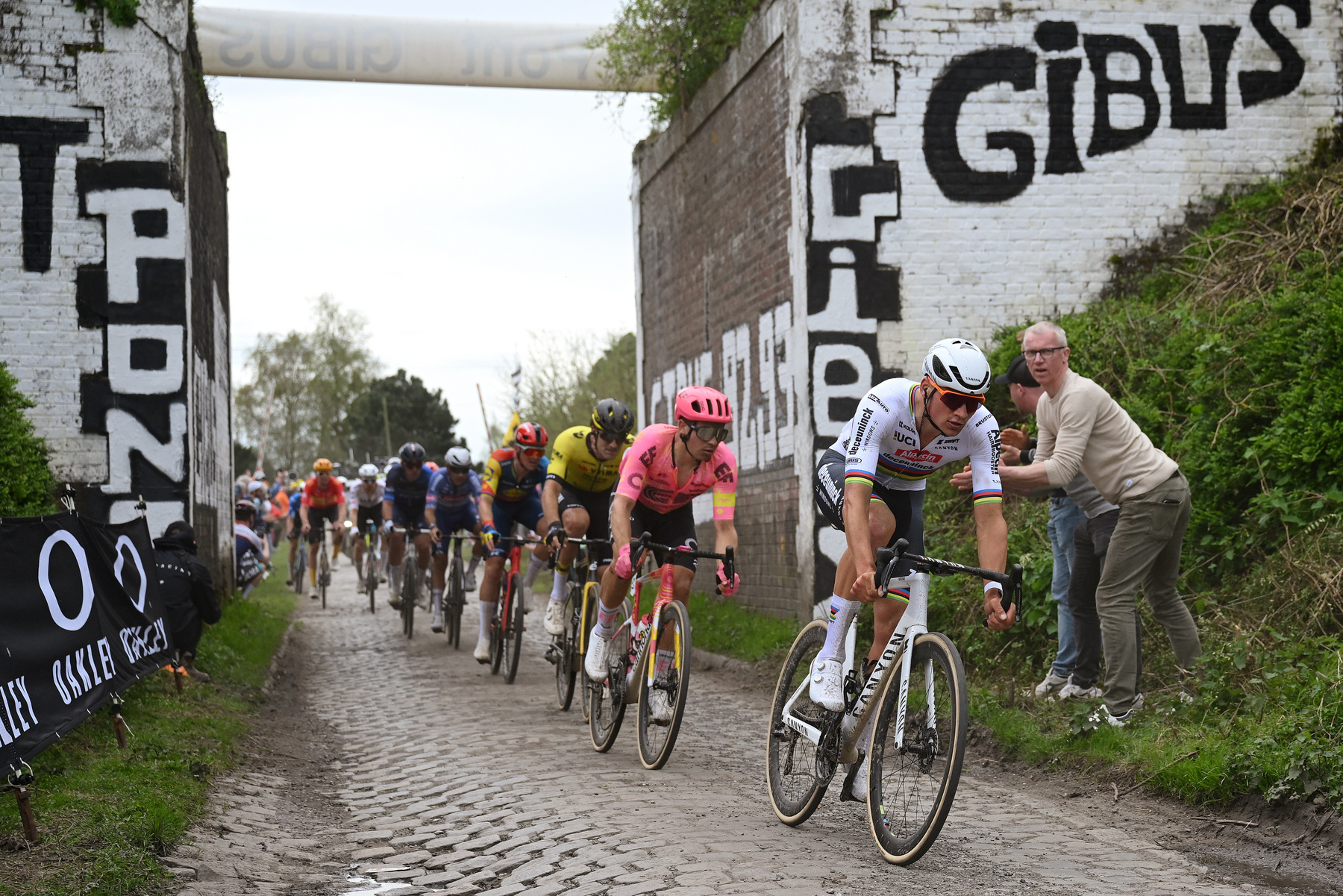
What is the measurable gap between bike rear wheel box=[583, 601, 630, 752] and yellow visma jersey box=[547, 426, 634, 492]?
5.49 ft

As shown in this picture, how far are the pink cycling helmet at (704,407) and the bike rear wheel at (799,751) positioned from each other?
1.43 m

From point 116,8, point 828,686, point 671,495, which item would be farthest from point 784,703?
point 116,8

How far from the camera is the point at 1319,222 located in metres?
11.6

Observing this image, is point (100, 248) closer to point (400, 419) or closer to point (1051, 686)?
point (1051, 686)

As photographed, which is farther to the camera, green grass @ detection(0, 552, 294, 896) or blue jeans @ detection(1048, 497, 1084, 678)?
blue jeans @ detection(1048, 497, 1084, 678)

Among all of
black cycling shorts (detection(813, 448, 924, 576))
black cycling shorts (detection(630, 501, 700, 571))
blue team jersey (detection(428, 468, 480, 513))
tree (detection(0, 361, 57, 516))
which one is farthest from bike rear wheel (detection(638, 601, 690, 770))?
blue team jersey (detection(428, 468, 480, 513))

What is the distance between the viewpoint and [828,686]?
19.3 ft

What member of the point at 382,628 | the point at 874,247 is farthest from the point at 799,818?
the point at 382,628

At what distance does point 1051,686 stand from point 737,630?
536 cm

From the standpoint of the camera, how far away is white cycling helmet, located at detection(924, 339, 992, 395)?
5336 millimetres

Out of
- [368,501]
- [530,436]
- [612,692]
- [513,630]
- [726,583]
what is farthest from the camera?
[368,501]

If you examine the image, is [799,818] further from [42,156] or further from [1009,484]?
[42,156]

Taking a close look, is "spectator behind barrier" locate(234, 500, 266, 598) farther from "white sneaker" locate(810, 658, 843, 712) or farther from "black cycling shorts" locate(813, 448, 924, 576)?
"white sneaker" locate(810, 658, 843, 712)

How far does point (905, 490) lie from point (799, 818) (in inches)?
62.8
